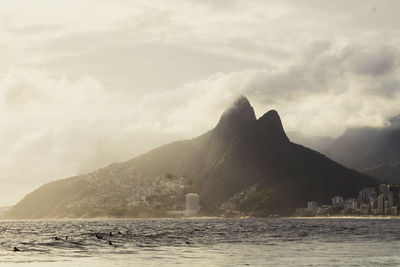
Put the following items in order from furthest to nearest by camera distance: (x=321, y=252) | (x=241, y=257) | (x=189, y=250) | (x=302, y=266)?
(x=189, y=250), (x=321, y=252), (x=241, y=257), (x=302, y=266)

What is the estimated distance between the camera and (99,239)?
→ 172m

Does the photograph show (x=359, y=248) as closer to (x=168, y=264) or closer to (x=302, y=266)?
(x=302, y=266)

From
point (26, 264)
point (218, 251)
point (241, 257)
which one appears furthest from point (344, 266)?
point (26, 264)

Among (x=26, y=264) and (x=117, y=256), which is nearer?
(x=26, y=264)

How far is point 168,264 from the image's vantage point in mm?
93125

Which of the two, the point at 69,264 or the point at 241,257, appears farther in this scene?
the point at 241,257

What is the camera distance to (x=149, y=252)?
118m

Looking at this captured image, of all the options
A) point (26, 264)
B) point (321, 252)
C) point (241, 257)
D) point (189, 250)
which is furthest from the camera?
point (189, 250)

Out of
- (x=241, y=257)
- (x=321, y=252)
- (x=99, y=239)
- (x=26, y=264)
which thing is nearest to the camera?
(x=26, y=264)

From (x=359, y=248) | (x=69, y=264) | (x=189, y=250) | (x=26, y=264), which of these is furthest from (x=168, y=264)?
(x=359, y=248)

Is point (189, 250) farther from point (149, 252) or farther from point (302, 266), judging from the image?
point (302, 266)

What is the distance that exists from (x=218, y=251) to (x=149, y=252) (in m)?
13.3

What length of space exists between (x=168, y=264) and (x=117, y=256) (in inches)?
748

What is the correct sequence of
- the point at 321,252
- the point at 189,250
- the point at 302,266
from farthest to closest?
1. the point at 189,250
2. the point at 321,252
3. the point at 302,266
